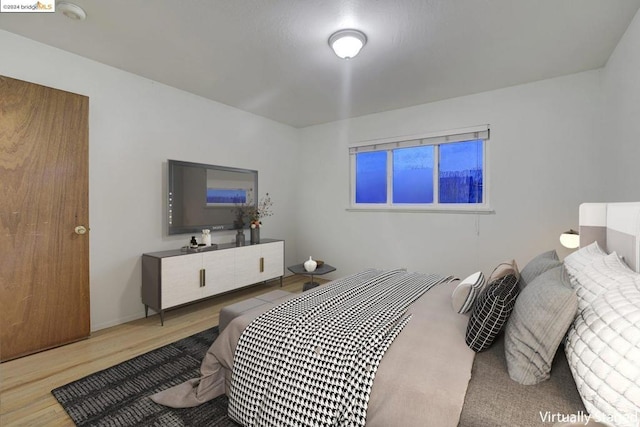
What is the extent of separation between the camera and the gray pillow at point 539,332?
108 cm

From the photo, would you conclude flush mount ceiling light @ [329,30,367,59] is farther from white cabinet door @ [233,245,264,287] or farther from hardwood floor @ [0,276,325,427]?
hardwood floor @ [0,276,325,427]

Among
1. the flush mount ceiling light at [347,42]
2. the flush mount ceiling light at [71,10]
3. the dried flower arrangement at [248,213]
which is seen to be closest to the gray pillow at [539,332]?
the flush mount ceiling light at [347,42]

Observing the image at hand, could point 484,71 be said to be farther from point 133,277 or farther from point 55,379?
point 55,379

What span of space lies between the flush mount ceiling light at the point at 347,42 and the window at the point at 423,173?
191 cm

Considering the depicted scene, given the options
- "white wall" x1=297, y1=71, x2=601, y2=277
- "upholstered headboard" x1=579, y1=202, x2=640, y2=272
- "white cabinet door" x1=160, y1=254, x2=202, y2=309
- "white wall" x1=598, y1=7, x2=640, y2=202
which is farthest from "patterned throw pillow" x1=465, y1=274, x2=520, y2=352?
"white cabinet door" x1=160, y1=254, x2=202, y2=309

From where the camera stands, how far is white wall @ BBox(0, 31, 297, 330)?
8.61 ft

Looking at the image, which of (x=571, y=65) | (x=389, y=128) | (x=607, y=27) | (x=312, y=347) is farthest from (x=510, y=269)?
(x=389, y=128)

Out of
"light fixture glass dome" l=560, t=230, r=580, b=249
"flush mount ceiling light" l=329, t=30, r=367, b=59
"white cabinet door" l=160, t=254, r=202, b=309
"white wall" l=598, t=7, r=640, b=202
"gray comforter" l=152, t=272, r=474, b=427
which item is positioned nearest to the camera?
"gray comforter" l=152, t=272, r=474, b=427

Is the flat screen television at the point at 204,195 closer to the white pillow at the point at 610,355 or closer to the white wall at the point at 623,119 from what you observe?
the white pillow at the point at 610,355

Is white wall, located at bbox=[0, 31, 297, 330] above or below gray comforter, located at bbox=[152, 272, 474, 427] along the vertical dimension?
above

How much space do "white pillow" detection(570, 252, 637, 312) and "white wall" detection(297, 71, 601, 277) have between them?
2093 millimetres

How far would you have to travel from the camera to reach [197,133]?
3682mm

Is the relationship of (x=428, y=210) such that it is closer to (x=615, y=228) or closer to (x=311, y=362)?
(x=615, y=228)

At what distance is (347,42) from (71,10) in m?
1.95
